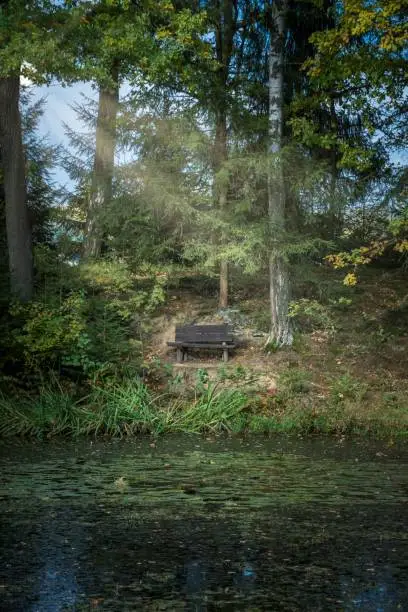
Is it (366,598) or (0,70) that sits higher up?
(0,70)

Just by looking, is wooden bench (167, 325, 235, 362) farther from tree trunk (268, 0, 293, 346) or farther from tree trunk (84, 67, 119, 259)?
tree trunk (84, 67, 119, 259)

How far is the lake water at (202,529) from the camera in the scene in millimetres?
5078

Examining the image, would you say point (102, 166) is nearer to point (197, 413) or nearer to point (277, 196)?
point (277, 196)

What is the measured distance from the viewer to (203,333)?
53.0 ft

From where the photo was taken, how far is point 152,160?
17000 mm

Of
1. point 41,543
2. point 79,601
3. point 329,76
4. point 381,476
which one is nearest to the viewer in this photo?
point 79,601

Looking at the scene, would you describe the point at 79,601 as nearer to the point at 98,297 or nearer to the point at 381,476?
the point at 381,476

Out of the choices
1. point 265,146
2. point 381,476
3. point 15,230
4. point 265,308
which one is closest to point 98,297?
point 15,230

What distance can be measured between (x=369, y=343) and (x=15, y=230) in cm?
803

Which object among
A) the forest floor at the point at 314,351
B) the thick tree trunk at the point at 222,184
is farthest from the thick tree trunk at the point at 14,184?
the thick tree trunk at the point at 222,184

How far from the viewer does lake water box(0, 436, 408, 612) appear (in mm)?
5078

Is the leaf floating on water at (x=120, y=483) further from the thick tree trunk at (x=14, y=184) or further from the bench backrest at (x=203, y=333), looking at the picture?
the thick tree trunk at (x=14, y=184)

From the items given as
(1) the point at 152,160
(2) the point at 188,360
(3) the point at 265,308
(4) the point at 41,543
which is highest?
(1) the point at 152,160

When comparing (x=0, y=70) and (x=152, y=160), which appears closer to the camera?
(x=0, y=70)
